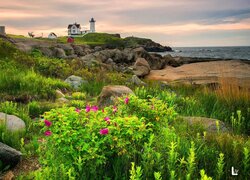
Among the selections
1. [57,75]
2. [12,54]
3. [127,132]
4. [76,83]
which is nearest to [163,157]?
[127,132]

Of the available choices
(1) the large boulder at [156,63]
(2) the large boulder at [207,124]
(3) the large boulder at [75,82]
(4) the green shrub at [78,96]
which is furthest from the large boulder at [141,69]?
(2) the large boulder at [207,124]

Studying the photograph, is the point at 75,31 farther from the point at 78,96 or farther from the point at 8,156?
the point at 8,156

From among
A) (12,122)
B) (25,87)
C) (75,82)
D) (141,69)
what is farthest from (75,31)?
(12,122)

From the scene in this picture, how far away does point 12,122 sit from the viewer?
316 inches

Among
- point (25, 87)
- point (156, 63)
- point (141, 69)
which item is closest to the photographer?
point (25, 87)

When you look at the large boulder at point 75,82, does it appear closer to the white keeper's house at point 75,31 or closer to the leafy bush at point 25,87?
the leafy bush at point 25,87

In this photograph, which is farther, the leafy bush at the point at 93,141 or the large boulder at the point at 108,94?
the large boulder at the point at 108,94

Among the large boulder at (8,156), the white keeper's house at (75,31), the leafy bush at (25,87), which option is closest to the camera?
the large boulder at (8,156)

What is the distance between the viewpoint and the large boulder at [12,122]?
25.3 feet

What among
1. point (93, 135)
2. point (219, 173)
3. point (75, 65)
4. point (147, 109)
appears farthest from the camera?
point (75, 65)

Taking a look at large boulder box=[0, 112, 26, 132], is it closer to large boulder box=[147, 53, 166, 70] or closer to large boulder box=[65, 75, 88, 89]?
large boulder box=[65, 75, 88, 89]

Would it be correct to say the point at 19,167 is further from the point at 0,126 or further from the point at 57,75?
the point at 57,75

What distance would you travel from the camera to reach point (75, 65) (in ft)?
70.5

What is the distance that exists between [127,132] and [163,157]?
0.75m
